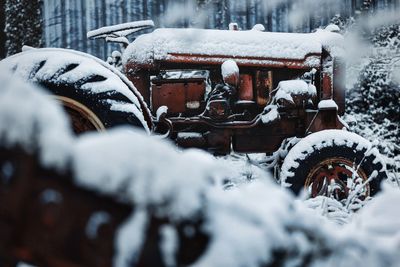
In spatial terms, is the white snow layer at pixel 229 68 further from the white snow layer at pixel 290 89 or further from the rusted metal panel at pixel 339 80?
the rusted metal panel at pixel 339 80

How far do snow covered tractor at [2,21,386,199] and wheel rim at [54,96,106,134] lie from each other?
0.65 meters

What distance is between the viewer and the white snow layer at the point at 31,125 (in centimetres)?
76

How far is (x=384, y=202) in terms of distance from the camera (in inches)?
48.2

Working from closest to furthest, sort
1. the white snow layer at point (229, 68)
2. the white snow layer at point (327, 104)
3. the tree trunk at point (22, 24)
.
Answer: the white snow layer at point (229, 68), the white snow layer at point (327, 104), the tree trunk at point (22, 24)

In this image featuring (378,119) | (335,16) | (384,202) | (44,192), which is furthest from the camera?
(335,16)

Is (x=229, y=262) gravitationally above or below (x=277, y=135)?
above

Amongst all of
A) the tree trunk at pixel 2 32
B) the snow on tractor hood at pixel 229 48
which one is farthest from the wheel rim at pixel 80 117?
the tree trunk at pixel 2 32

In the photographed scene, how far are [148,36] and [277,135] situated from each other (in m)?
1.19

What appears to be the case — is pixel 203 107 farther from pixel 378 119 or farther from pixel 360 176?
pixel 378 119

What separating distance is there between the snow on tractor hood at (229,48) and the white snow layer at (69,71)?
708 millimetres

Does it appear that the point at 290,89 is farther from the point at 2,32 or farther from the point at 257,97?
the point at 2,32

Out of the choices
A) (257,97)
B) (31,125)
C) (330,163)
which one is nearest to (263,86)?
(257,97)

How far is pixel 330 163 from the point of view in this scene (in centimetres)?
337

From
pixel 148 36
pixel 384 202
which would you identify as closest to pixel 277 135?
pixel 148 36
